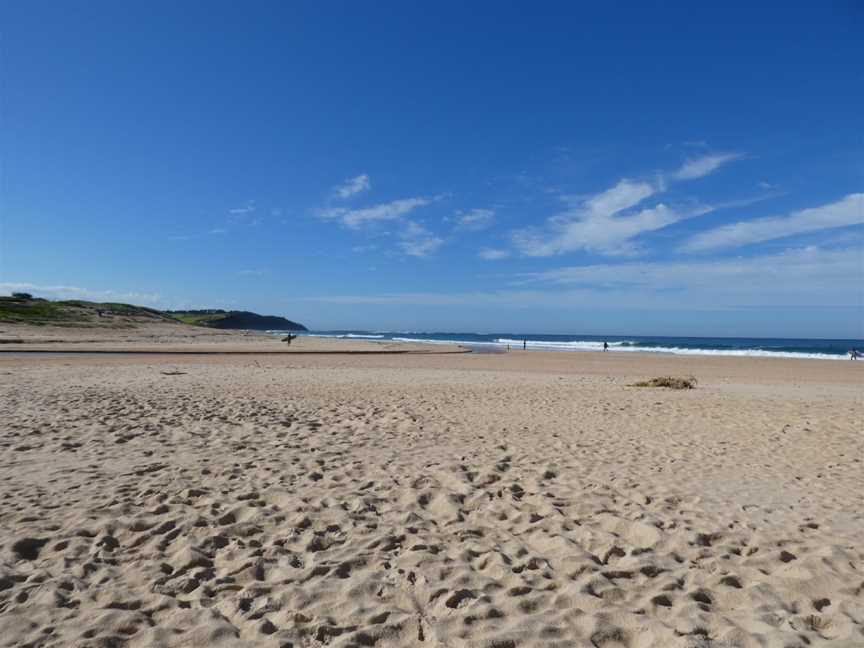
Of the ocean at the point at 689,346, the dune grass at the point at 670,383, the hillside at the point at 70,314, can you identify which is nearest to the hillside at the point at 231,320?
the ocean at the point at 689,346

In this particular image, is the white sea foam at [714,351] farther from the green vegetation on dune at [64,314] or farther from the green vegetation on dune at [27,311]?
the green vegetation on dune at [27,311]

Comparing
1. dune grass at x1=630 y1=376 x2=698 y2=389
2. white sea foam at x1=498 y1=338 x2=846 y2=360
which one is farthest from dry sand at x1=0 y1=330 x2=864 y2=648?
white sea foam at x1=498 y1=338 x2=846 y2=360

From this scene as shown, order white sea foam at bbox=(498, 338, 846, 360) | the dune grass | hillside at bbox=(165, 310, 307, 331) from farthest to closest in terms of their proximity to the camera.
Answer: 1. hillside at bbox=(165, 310, 307, 331)
2. white sea foam at bbox=(498, 338, 846, 360)
3. the dune grass

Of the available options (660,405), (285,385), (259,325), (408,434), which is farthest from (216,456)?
(259,325)

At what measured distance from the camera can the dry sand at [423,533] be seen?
11.2 ft

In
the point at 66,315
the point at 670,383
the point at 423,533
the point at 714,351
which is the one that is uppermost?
the point at 66,315

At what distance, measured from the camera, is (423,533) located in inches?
191

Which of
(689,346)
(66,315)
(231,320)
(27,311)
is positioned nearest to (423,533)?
(66,315)

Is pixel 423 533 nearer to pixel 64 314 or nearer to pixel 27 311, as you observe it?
pixel 64 314

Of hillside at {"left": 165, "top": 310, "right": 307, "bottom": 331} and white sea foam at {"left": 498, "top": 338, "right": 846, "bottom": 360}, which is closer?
white sea foam at {"left": 498, "top": 338, "right": 846, "bottom": 360}

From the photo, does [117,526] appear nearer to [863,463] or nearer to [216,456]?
[216,456]

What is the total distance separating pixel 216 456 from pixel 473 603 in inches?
194

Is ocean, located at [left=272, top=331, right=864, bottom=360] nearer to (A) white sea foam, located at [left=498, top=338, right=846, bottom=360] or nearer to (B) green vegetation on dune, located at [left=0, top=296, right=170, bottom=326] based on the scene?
(A) white sea foam, located at [left=498, top=338, right=846, bottom=360]

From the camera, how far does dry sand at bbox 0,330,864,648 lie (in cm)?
342
